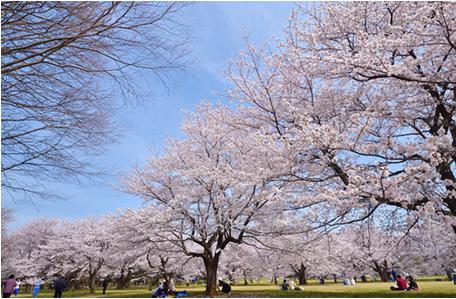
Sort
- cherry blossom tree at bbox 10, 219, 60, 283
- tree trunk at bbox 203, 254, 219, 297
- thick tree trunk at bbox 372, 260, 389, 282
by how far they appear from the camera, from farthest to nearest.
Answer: cherry blossom tree at bbox 10, 219, 60, 283 < thick tree trunk at bbox 372, 260, 389, 282 < tree trunk at bbox 203, 254, 219, 297

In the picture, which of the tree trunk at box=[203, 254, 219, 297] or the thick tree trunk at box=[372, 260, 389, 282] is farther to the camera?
the thick tree trunk at box=[372, 260, 389, 282]

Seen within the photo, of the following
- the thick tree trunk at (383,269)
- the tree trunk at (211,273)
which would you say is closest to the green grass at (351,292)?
the tree trunk at (211,273)

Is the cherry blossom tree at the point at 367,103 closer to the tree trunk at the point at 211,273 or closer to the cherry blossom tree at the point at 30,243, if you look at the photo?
the tree trunk at the point at 211,273

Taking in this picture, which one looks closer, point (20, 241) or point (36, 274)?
point (36, 274)

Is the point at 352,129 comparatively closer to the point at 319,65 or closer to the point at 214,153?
the point at 319,65

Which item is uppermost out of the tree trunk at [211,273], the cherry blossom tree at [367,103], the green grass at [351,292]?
the cherry blossom tree at [367,103]

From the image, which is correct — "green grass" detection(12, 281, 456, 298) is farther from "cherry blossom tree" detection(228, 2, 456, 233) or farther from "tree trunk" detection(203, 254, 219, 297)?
"cherry blossom tree" detection(228, 2, 456, 233)

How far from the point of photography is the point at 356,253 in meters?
26.5

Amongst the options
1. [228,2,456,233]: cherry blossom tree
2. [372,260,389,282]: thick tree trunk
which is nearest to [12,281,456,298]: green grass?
[228,2,456,233]: cherry blossom tree

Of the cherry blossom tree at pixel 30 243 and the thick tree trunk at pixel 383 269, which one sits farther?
the cherry blossom tree at pixel 30 243

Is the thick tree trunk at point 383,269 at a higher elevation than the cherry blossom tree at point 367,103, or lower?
lower

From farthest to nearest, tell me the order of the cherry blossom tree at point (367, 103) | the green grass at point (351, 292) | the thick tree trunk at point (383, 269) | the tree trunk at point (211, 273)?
the thick tree trunk at point (383, 269), the tree trunk at point (211, 273), the green grass at point (351, 292), the cherry blossom tree at point (367, 103)

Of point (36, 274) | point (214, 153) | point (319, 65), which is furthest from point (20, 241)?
point (319, 65)

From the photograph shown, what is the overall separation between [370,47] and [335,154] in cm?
193
